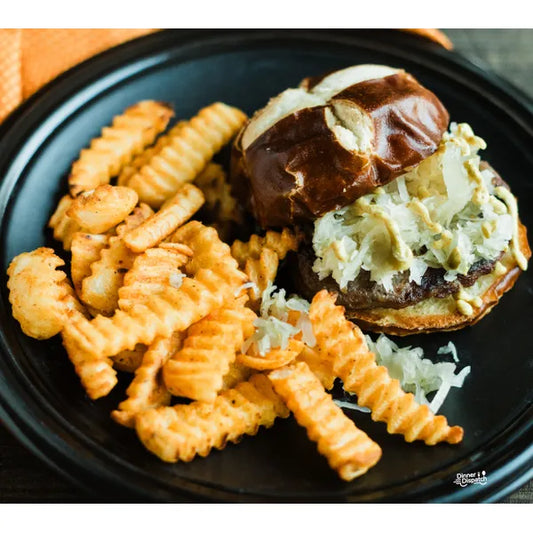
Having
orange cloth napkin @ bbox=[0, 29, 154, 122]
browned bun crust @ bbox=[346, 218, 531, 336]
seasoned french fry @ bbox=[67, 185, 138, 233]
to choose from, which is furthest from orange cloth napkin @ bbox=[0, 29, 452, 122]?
browned bun crust @ bbox=[346, 218, 531, 336]

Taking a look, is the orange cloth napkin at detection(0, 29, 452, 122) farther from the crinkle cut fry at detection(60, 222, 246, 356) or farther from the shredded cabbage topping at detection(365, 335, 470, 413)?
the shredded cabbage topping at detection(365, 335, 470, 413)

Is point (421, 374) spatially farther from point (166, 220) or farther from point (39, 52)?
point (39, 52)

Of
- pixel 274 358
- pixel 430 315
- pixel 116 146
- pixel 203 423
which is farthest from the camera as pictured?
pixel 116 146

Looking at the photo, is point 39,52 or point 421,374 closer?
point 421,374

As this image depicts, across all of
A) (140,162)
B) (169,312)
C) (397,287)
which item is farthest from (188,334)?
(140,162)

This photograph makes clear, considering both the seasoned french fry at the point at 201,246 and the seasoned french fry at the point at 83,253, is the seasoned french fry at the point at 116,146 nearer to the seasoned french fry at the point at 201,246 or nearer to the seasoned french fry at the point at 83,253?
the seasoned french fry at the point at 83,253

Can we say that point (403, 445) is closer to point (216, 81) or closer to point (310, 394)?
point (310, 394)
